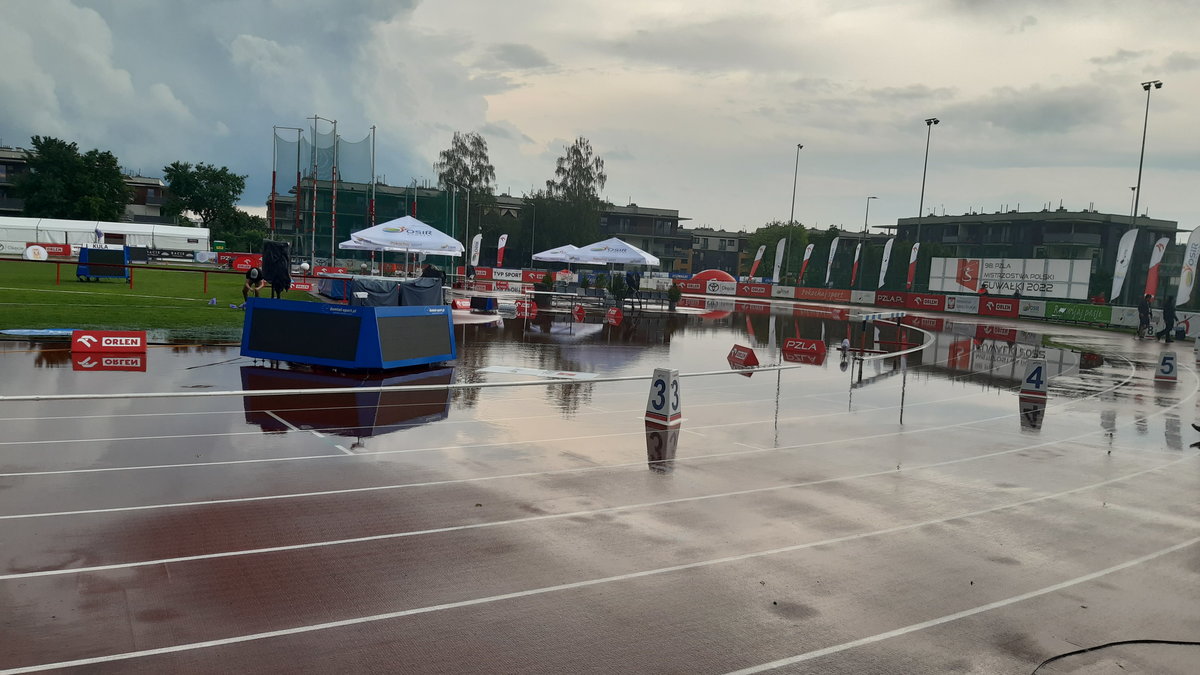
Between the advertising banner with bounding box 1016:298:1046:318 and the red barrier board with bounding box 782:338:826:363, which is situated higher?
the advertising banner with bounding box 1016:298:1046:318

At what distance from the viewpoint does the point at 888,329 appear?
118 feet

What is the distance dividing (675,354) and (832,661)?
1716 cm

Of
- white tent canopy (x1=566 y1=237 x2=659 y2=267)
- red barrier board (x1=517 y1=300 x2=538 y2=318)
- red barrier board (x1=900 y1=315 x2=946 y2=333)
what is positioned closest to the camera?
red barrier board (x1=517 y1=300 x2=538 y2=318)

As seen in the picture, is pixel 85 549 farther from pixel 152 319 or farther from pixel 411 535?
pixel 152 319

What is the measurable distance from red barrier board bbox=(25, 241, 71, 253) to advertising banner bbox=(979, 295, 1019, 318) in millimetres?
65774

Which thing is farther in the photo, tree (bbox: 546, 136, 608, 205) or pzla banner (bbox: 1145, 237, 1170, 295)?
tree (bbox: 546, 136, 608, 205)

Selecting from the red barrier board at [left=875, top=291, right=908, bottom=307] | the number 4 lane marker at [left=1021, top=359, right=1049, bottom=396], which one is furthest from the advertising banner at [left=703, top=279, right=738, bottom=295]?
the number 4 lane marker at [left=1021, top=359, right=1049, bottom=396]

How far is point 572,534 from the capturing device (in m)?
7.15

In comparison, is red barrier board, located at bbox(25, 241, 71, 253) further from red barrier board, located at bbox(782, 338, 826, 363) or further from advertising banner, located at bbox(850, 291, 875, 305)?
red barrier board, located at bbox(782, 338, 826, 363)

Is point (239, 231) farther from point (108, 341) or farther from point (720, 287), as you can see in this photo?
point (108, 341)

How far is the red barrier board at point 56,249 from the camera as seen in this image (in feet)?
206

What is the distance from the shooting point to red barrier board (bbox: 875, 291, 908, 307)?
56719mm

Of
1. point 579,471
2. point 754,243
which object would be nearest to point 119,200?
point 754,243

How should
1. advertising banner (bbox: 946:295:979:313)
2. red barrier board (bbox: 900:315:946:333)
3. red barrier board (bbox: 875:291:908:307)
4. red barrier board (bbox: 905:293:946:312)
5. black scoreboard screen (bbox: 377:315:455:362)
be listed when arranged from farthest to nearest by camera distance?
red barrier board (bbox: 875:291:908:307), red barrier board (bbox: 905:293:946:312), advertising banner (bbox: 946:295:979:313), red barrier board (bbox: 900:315:946:333), black scoreboard screen (bbox: 377:315:455:362)
